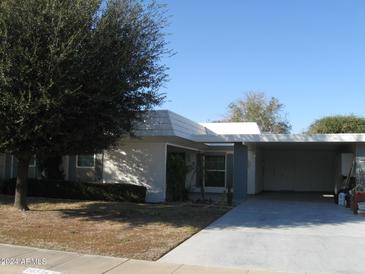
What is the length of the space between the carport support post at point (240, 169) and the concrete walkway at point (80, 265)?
13177 millimetres

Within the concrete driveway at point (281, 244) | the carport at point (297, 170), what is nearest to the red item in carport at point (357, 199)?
the concrete driveway at point (281, 244)

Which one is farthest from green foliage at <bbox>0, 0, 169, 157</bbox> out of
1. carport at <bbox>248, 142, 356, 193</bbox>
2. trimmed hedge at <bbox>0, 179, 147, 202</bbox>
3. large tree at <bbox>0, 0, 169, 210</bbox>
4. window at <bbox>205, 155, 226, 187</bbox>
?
carport at <bbox>248, 142, 356, 193</bbox>

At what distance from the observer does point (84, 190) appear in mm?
19094

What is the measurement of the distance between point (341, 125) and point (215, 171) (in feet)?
98.1

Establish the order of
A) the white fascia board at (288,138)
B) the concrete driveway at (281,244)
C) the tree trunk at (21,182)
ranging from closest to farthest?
the concrete driveway at (281,244), the tree trunk at (21,182), the white fascia board at (288,138)

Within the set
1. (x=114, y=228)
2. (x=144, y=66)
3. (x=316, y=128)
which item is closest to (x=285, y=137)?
(x=144, y=66)

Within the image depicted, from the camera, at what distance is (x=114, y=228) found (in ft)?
39.2

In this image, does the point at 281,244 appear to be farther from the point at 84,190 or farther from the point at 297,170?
the point at 297,170

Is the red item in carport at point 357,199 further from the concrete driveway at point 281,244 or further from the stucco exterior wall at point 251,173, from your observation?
the stucco exterior wall at point 251,173

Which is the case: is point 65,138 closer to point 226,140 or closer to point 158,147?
point 158,147

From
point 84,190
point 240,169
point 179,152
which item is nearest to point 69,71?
point 84,190

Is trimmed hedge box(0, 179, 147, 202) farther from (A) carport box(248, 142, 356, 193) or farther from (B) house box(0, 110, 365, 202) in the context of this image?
(A) carport box(248, 142, 356, 193)

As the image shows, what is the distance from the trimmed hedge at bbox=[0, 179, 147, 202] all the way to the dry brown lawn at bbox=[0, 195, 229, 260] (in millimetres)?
1265

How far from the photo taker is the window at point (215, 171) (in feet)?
84.7
